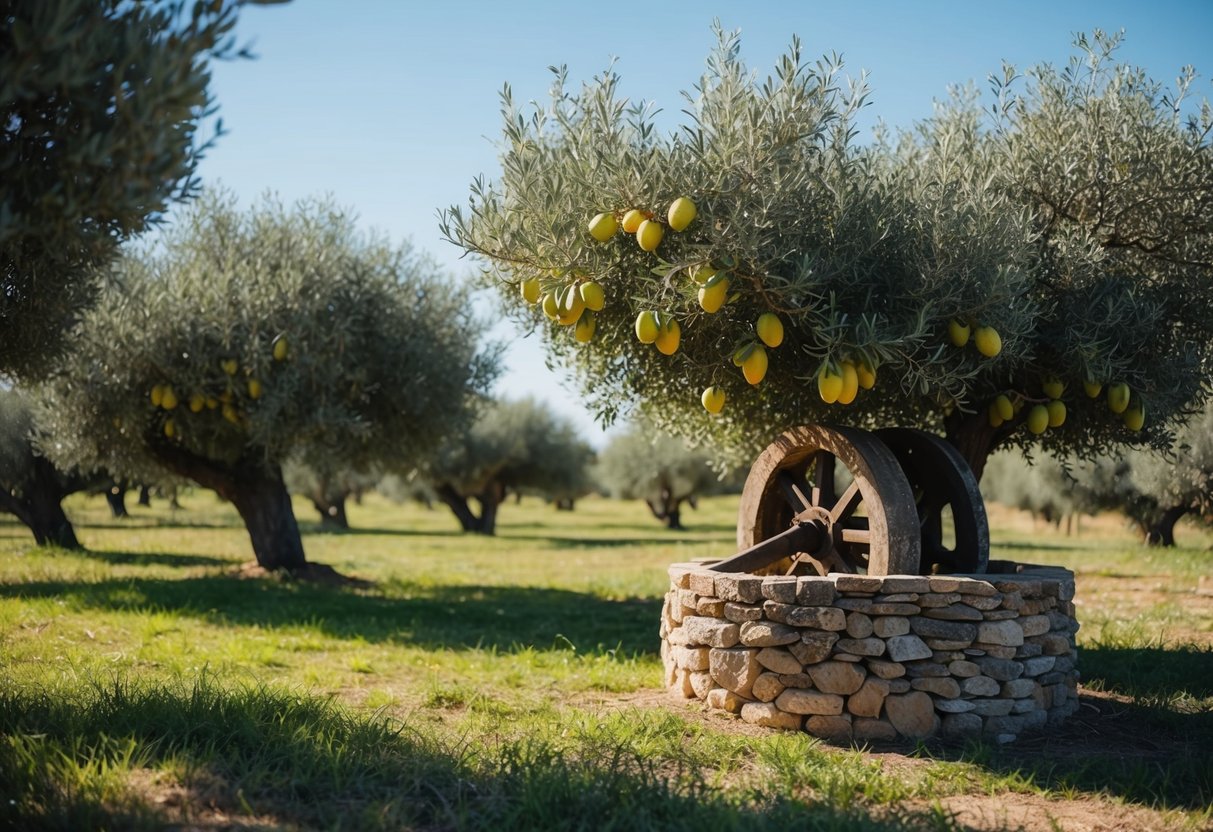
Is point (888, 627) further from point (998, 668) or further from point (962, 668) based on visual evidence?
point (998, 668)

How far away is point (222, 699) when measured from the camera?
18.9 ft

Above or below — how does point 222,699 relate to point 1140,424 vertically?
below

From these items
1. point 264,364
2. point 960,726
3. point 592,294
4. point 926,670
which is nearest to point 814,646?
point 926,670

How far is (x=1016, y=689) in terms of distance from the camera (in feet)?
21.3

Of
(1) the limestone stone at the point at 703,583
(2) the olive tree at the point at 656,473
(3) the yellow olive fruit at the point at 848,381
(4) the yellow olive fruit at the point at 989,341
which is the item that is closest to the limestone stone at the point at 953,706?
(1) the limestone stone at the point at 703,583

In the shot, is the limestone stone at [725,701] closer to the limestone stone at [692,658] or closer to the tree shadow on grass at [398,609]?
the limestone stone at [692,658]

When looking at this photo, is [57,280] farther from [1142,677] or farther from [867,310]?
[1142,677]

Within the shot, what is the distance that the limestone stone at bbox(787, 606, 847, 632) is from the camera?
631 cm

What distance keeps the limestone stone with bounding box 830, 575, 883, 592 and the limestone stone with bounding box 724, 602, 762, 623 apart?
1.95 feet

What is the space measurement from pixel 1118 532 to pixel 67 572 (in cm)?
4195

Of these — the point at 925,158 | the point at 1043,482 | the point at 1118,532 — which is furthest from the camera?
the point at 1118,532

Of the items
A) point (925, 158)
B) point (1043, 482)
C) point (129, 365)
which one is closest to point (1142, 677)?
point (925, 158)

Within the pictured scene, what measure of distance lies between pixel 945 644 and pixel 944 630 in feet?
0.32

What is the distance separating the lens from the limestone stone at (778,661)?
6.45 m
